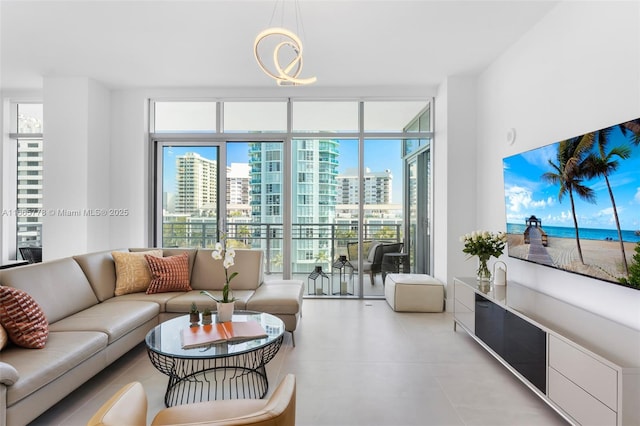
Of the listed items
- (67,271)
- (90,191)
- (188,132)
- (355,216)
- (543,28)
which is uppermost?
(543,28)

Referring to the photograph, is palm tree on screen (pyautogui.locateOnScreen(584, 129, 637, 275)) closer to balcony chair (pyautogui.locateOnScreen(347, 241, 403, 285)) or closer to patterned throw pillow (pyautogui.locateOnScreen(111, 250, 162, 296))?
balcony chair (pyautogui.locateOnScreen(347, 241, 403, 285))

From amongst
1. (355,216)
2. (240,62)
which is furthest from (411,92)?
(240,62)

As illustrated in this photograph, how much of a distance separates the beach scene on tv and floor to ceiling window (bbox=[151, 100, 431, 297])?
2.11 m

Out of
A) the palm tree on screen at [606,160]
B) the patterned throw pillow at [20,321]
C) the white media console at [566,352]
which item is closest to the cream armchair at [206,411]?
the patterned throw pillow at [20,321]

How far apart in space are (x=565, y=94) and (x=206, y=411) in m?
3.25

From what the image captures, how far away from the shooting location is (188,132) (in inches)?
200

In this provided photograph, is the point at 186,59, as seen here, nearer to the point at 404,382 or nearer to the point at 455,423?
the point at 404,382

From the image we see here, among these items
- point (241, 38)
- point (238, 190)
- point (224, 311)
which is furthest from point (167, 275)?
point (241, 38)

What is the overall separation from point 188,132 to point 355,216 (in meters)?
2.69

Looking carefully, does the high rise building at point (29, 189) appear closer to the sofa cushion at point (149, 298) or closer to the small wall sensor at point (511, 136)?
the sofa cushion at point (149, 298)

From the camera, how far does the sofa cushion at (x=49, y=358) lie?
1821 mm

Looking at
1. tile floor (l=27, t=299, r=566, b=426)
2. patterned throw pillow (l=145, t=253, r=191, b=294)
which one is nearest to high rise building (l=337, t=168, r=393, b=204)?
tile floor (l=27, t=299, r=566, b=426)

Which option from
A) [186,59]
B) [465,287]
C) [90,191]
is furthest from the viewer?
[90,191]

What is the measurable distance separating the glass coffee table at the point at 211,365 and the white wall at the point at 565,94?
86.6 inches
